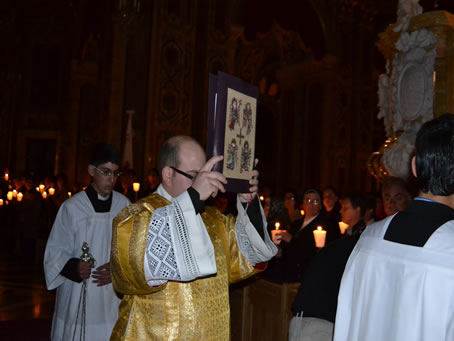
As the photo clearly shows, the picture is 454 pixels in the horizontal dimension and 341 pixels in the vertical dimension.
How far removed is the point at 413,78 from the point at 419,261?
213 inches

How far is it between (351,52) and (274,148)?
308 inches

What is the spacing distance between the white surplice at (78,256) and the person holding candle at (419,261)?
2402 mm

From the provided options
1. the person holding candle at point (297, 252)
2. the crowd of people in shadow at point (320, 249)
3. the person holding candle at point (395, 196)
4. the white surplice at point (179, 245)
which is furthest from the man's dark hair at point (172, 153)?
the person holding candle at point (395, 196)

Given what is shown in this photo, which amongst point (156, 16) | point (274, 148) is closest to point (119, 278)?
point (156, 16)

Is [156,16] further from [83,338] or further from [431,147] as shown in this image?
[431,147]

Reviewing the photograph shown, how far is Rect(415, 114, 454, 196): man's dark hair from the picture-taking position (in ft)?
5.96

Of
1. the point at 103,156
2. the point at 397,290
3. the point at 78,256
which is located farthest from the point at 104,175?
the point at 397,290

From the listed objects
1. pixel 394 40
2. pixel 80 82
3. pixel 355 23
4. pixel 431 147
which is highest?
pixel 355 23

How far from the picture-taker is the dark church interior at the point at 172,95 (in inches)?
367

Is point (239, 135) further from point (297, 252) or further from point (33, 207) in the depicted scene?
point (33, 207)

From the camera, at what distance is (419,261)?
183 centimetres

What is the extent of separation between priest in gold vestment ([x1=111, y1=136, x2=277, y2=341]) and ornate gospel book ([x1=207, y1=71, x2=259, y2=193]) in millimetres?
77

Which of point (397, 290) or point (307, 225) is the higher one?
point (397, 290)

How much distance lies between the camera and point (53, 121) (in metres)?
22.8
